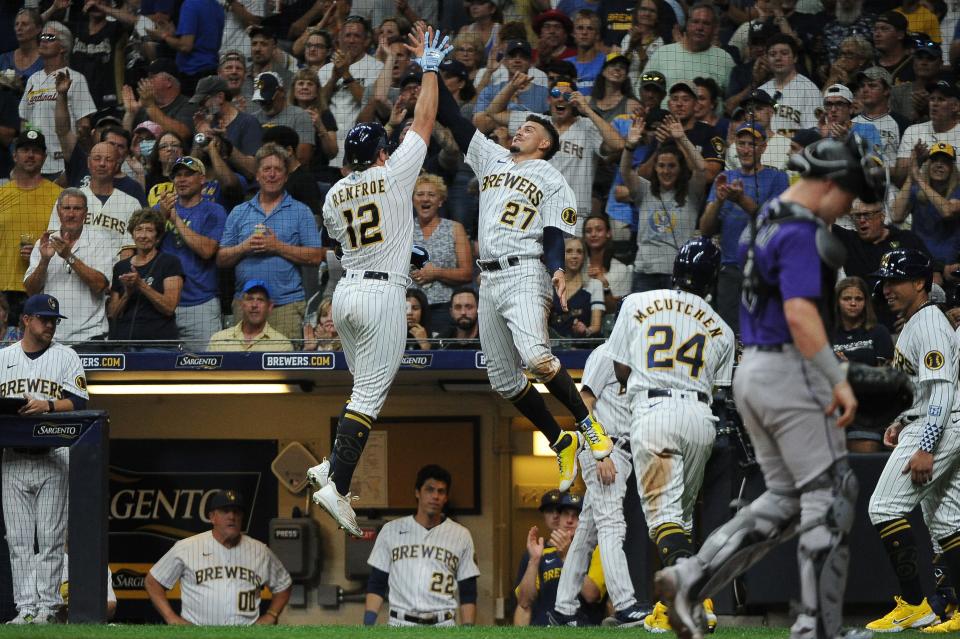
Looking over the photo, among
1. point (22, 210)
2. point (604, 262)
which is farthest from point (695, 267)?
point (22, 210)

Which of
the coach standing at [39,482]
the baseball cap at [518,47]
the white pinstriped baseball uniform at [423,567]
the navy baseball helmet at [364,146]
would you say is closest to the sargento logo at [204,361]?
the coach standing at [39,482]

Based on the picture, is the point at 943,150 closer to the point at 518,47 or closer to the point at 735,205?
the point at 735,205

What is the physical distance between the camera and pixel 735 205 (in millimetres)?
Result: 9531

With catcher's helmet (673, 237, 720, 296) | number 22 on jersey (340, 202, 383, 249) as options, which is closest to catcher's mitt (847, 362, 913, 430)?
catcher's helmet (673, 237, 720, 296)

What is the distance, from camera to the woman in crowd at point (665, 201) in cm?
942

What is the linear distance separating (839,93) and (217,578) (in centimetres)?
566

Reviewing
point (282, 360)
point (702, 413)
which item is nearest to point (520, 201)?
point (702, 413)

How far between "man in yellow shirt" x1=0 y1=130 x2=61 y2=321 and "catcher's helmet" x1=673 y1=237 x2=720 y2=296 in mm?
5616

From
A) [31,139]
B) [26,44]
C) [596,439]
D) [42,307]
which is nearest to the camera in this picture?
[596,439]

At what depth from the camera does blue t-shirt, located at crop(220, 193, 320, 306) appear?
9.67m

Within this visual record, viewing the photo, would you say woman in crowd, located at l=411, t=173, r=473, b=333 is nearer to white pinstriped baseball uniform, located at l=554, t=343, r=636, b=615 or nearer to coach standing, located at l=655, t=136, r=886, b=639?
white pinstriped baseball uniform, located at l=554, t=343, r=636, b=615

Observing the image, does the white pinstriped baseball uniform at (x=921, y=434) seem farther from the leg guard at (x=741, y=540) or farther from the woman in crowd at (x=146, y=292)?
the woman in crowd at (x=146, y=292)

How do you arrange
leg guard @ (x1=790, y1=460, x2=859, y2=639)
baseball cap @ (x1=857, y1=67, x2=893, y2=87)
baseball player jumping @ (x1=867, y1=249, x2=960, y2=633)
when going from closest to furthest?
leg guard @ (x1=790, y1=460, x2=859, y2=639) → baseball player jumping @ (x1=867, y1=249, x2=960, y2=633) → baseball cap @ (x1=857, y1=67, x2=893, y2=87)

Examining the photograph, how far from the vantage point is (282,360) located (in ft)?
29.7
